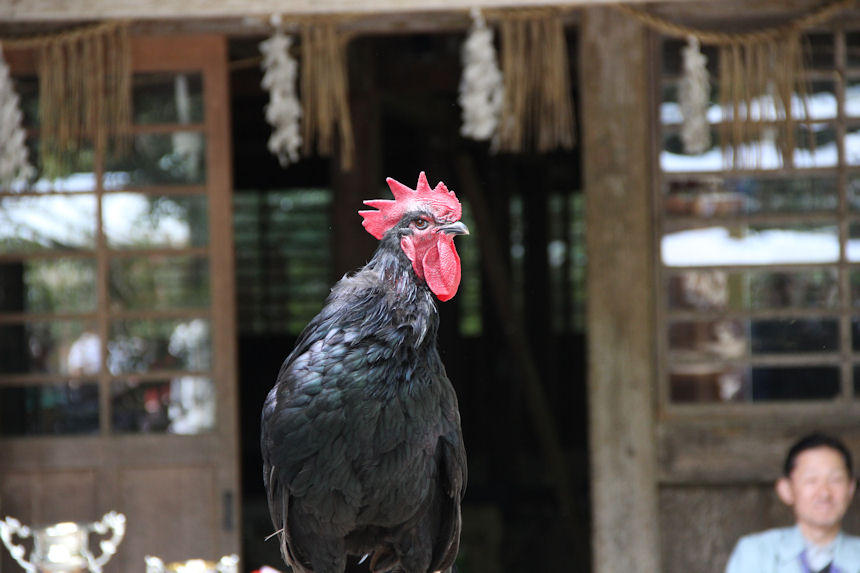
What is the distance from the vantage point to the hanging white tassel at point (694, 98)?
13.7 ft

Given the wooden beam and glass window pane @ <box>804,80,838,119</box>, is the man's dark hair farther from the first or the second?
the wooden beam

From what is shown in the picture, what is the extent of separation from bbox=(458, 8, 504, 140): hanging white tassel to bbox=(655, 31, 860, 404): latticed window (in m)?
0.87

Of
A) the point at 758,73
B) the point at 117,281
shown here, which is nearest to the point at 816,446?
the point at 758,73

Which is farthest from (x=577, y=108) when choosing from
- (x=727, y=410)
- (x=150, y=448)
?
(x=150, y=448)

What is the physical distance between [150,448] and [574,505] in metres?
4.15

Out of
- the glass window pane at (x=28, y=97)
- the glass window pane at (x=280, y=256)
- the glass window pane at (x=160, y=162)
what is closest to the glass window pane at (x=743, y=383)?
the glass window pane at (x=160, y=162)

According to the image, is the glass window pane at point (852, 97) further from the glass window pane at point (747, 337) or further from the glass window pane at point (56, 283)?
the glass window pane at point (56, 283)

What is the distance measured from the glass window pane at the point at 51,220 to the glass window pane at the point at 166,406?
0.76 m

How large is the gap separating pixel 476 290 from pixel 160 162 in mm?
5943

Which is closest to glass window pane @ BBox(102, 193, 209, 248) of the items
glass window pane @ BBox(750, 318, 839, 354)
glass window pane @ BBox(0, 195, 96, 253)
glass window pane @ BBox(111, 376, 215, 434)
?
glass window pane @ BBox(0, 195, 96, 253)

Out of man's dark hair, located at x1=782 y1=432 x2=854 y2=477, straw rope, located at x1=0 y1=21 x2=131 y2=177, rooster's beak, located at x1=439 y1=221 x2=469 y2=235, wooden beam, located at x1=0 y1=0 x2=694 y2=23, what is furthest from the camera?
straw rope, located at x1=0 y1=21 x2=131 y2=177

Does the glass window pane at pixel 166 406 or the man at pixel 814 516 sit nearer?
the man at pixel 814 516

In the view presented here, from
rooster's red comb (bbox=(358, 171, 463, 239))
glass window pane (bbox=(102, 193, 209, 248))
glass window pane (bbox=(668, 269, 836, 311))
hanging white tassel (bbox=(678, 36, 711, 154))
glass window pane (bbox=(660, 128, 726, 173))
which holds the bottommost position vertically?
glass window pane (bbox=(668, 269, 836, 311))

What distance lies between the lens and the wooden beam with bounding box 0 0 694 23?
3502 millimetres
